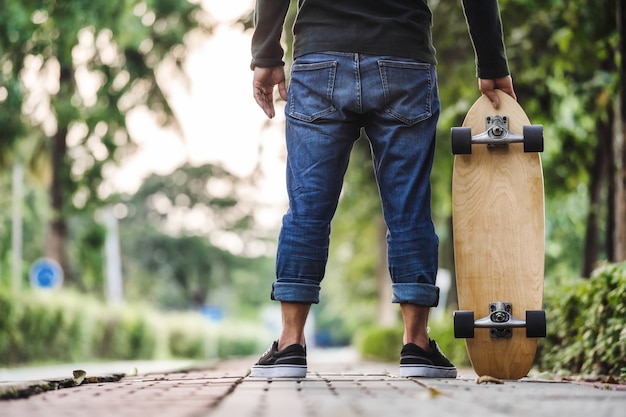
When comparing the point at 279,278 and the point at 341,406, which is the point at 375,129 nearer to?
the point at 279,278

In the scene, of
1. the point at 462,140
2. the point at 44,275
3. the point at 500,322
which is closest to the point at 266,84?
the point at 462,140

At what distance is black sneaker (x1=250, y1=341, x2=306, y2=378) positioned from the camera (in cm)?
434

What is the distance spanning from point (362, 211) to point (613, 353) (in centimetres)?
1317

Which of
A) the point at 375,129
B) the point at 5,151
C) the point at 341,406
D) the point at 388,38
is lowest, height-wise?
the point at 341,406

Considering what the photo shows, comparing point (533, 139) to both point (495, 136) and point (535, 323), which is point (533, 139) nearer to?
point (495, 136)

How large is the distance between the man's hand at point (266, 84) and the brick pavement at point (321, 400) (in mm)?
1378

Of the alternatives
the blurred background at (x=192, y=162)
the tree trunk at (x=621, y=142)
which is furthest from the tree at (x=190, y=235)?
the tree trunk at (x=621, y=142)

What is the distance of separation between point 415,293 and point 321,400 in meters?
1.35

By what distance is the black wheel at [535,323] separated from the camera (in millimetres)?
4445

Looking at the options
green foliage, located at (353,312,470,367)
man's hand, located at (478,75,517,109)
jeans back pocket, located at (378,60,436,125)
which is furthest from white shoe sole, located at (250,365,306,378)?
green foliage, located at (353,312,470,367)

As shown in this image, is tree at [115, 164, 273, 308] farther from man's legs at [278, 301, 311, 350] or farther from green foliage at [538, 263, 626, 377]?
man's legs at [278, 301, 311, 350]

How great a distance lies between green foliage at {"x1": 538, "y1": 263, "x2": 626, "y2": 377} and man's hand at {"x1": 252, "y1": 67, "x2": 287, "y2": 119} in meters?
2.34

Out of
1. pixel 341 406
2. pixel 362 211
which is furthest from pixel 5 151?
pixel 341 406

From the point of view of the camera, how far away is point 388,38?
4.50m
